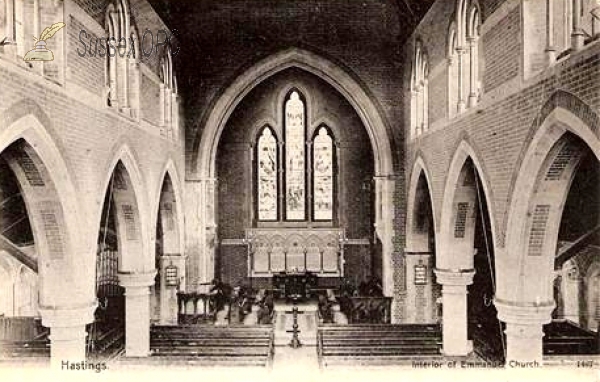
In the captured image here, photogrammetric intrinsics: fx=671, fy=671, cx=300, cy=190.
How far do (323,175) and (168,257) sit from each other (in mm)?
7897

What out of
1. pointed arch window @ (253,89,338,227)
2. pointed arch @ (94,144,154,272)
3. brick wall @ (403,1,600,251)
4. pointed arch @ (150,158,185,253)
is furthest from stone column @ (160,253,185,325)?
brick wall @ (403,1,600,251)

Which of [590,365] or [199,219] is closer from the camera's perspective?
[590,365]

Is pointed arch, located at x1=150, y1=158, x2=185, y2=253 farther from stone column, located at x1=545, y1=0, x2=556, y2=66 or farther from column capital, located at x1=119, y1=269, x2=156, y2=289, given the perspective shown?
stone column, located at x1=545, y1=0, x2=556, y2=66

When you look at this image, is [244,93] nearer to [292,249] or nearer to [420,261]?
[292,249]

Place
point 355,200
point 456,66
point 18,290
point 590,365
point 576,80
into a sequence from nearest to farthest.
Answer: point 590,365, point 576,80, point 456,66, point 18,290, point 355,200

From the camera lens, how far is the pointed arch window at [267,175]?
25.3 meters

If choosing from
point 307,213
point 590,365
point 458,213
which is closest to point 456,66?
point 458,213

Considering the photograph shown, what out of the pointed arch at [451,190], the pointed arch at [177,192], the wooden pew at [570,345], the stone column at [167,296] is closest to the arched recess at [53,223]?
the pointed arch at [451,190]

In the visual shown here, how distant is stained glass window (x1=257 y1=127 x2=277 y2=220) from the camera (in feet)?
83.0

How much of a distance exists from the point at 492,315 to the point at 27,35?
47.9ft

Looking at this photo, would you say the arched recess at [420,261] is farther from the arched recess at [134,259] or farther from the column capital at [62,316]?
the column capital at [62,316]

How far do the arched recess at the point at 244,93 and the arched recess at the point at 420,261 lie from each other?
1.19 meters

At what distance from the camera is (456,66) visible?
14.1m

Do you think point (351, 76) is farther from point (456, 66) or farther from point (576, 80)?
point (576, 80)
